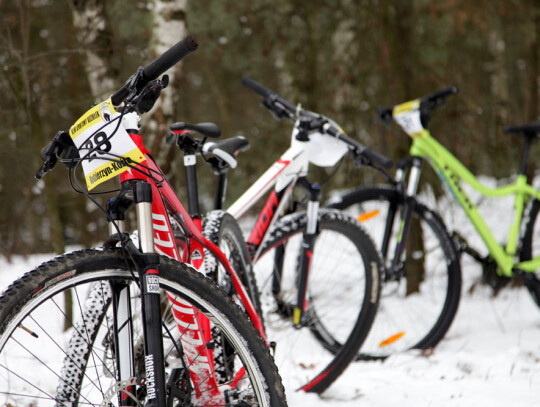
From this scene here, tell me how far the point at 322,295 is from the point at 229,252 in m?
1.12

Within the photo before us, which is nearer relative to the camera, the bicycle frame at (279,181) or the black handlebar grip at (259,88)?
the bicycle frame at (279,181)

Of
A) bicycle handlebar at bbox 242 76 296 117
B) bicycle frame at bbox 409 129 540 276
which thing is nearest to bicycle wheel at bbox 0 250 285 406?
bicycle handlebar at bbox 242 76 296 117

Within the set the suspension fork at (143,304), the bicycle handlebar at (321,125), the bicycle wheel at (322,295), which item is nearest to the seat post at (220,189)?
the bicycle wheel at (322,295)

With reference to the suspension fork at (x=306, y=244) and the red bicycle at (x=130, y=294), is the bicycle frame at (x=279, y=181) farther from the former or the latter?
the red bicycle at (x=130, y=294)

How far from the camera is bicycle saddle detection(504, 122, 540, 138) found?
3.70 m

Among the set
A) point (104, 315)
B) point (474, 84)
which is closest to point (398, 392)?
point (104, 315)

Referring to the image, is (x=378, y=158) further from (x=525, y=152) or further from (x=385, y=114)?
(x=525, y=152)

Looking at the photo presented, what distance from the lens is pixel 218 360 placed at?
216cm

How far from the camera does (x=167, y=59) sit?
1587 mm

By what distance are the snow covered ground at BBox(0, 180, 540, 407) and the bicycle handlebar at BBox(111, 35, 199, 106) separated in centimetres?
181

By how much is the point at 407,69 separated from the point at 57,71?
2710 millimetres

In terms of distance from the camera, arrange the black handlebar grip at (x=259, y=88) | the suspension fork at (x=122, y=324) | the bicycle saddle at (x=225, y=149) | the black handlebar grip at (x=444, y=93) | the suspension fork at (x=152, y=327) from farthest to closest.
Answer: the black handlebar grip at (x=444, y=93), the black handlebar grip at (x=259, y=88), the bicycle saddle at (x=225, y=149), the suspension fork at (x=122, y=324), the suspension fork at (x=152, y=327)

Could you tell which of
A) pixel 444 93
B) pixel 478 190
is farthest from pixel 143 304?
pixel 478 190

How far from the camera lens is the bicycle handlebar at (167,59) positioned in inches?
61.9
